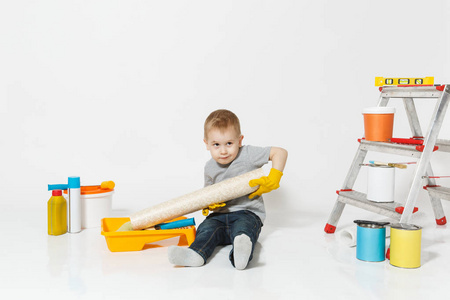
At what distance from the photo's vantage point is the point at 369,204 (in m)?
3.01

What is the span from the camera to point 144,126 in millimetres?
4328

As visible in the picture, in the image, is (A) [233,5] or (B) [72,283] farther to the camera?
(A) [233,5]

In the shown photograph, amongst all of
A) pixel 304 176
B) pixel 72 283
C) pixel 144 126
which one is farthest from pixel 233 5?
pixel 72 283

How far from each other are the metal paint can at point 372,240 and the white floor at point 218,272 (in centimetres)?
6

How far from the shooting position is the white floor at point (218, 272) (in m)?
2.28

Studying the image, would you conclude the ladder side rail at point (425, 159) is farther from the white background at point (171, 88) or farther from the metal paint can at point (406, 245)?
the white background at point (171, 88)

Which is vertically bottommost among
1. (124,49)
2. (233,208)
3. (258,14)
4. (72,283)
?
(72,283)

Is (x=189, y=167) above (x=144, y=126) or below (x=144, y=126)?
below

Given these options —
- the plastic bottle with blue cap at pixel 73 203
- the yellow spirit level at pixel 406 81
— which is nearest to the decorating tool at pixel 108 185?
the plastic bottle with blue cap at pixel 73 203

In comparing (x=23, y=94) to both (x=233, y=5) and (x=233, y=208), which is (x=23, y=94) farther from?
(x=233, y=208)

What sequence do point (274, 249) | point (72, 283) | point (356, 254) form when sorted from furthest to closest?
point (274, 249) → point (356, 254) → point (72, 283)

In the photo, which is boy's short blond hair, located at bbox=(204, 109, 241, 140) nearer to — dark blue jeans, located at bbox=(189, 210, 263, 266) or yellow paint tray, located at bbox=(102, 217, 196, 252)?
dark blue jeans, located at bbox=(189, 210, 263, 266)

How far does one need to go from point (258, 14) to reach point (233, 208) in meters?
1.83

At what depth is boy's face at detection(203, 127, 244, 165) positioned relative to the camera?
306 centimetres
